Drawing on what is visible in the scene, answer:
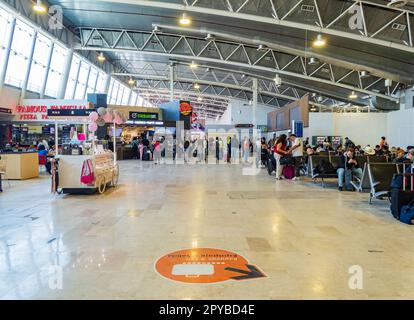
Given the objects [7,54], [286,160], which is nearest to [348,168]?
[286,160]

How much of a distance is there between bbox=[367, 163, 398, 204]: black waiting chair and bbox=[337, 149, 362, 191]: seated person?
146cm

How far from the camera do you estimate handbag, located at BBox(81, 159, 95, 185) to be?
7.57 meters

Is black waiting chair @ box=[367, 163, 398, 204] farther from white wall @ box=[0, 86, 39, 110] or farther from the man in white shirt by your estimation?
white wall @ box=[0, 86, 39, 110]

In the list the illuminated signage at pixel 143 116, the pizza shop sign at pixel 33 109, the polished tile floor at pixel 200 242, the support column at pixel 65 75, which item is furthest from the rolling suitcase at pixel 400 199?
the support column at pixel 65 75

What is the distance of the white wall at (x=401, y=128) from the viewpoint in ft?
47.2

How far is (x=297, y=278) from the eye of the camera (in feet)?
9.86

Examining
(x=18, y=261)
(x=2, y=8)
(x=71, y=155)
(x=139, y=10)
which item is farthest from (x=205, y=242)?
(x=2, y=8)

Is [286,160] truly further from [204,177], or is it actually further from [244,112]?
[244,112]

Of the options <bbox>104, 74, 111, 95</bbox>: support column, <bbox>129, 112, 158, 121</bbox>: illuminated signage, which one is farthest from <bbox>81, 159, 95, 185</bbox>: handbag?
<bbox>104, 74, 111, 95</bbox>: support column

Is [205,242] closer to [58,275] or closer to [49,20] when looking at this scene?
[58,275]

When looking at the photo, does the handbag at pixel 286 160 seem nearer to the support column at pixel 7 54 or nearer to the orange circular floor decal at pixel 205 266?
the orange circular floor decal at pixel 205 266

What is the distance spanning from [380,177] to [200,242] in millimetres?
4393

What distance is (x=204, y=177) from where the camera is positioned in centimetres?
1162
